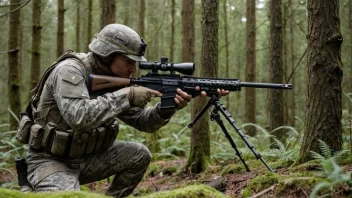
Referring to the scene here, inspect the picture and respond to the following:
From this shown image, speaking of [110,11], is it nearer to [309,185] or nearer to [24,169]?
[24,169]

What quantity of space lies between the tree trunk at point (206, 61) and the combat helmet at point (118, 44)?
162 cm

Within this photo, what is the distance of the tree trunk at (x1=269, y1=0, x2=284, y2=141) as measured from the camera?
7.75 m

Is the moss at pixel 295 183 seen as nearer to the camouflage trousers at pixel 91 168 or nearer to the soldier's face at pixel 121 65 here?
the camouflage trousers at pixel 91 168

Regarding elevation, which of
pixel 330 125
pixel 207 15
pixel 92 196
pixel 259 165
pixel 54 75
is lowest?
pixel 259 165

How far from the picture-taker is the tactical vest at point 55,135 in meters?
3.84

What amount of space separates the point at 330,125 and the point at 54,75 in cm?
300

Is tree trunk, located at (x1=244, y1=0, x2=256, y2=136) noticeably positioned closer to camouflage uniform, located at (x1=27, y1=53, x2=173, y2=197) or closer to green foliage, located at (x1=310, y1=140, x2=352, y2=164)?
camouflage uniform, located at (x1=27, y1=53, x2=173, y2=197)

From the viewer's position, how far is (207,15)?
218 inches

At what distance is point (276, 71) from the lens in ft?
25.8

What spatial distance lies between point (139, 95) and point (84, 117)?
0.65 m

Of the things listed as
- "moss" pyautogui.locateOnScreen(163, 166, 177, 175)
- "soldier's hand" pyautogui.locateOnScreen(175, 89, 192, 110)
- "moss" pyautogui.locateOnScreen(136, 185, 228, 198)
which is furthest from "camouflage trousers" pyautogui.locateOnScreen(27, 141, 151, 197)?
"moss" pyautogui.locateOnScreen(163, 166, 177, 175)

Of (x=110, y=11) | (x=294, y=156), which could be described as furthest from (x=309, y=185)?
(x=110, y=11)

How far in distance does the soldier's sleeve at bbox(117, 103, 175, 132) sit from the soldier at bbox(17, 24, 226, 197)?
0.04ft

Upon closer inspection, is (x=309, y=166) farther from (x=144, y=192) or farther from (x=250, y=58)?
(x=250, y=58)
